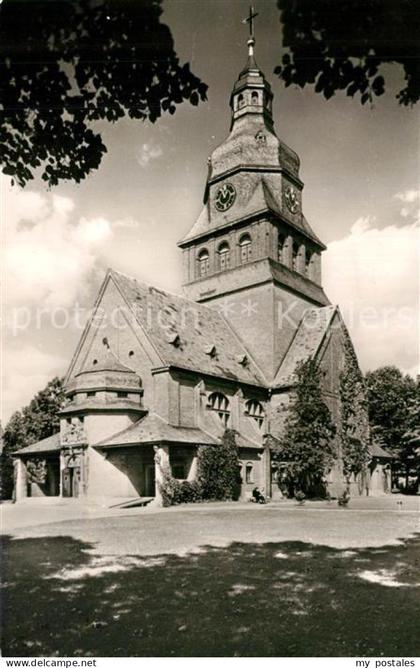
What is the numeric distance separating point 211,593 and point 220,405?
27854 mm

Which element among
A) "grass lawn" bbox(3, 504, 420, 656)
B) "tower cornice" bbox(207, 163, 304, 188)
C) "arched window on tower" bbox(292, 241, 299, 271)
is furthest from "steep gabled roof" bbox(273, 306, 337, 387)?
"grass lawn" bbox(3, 504, 420, 656)

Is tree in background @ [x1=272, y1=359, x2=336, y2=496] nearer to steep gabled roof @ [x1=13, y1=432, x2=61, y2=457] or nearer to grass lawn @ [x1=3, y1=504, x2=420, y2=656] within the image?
steep gabled roof @ [x1=13, y1=432, x2=61, y2=457]

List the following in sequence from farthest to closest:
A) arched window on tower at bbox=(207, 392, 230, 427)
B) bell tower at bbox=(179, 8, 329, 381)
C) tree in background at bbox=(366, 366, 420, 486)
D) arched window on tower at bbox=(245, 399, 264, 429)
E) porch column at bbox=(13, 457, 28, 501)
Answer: tree in background at bbox=(366, 366, 420, 486), bell tower at bbox=(179, 8, 329, 381), arched window on tower at bbox=(245, 399, 264, 429), arched window on tower at bbox=(207, 392, 230, 427), porch column at bbox=(13, 457, 28, 501)

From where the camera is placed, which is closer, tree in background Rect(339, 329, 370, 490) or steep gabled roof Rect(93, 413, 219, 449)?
steep gabled roof Rect(93, 413, 219, 449)

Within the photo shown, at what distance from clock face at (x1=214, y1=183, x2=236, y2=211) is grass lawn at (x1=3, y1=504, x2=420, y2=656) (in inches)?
1367

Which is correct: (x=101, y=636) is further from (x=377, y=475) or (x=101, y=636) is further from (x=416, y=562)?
(x=377, y=475)

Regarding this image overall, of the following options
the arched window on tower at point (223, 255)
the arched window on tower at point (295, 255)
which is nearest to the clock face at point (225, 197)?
the arched window on tower at point (223, 255)

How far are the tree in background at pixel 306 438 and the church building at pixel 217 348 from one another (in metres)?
2.42

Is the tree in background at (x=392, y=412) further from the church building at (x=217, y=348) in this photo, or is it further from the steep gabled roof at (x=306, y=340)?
the steep gabled roof at (x=306, y=340)

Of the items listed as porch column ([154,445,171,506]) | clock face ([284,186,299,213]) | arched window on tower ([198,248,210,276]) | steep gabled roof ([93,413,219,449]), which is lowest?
porch column ([154,445,171,506])

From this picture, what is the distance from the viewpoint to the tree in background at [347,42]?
24.0 feet

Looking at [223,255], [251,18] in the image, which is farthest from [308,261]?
[251,18]

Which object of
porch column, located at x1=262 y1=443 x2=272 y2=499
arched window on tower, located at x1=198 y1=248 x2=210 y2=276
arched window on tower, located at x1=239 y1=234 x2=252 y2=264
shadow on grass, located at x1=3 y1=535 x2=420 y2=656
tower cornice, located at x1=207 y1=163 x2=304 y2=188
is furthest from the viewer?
arched window on tower, located at x1=198 y1=248 x2=210 y2=276

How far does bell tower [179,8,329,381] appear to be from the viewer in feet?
145
